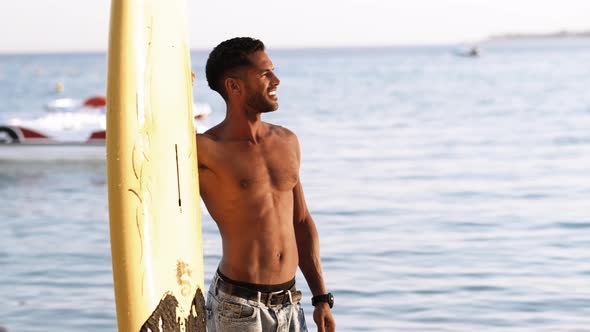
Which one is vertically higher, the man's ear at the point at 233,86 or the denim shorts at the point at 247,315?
the man's ear at the point at 233,86

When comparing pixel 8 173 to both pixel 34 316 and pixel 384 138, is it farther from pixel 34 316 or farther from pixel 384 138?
pixel 34 316

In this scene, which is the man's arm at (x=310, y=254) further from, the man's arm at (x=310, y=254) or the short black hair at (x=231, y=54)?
the short black hair at (x=231, y=54)

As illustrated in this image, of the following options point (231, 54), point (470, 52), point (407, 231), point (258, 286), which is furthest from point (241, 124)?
point (470, 52)

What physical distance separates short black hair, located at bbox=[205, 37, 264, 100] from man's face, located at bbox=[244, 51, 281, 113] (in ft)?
0.07

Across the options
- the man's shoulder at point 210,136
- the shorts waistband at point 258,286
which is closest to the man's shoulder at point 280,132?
the man's shoulder at point 210,136

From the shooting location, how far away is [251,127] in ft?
11.2

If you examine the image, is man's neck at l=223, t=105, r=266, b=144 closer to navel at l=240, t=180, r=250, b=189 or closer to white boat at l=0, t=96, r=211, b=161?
navel at l=240, t=180, r=250, b=189

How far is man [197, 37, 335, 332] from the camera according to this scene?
3340mm

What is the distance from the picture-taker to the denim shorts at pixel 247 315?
3.31m

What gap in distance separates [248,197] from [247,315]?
331mm

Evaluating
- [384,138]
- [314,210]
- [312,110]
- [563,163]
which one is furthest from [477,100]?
[314,210]

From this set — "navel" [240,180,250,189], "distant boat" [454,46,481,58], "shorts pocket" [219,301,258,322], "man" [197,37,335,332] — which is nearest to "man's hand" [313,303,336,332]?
"man" [197,37,335,332]

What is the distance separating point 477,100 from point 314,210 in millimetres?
25909

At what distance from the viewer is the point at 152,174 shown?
3.36 m
